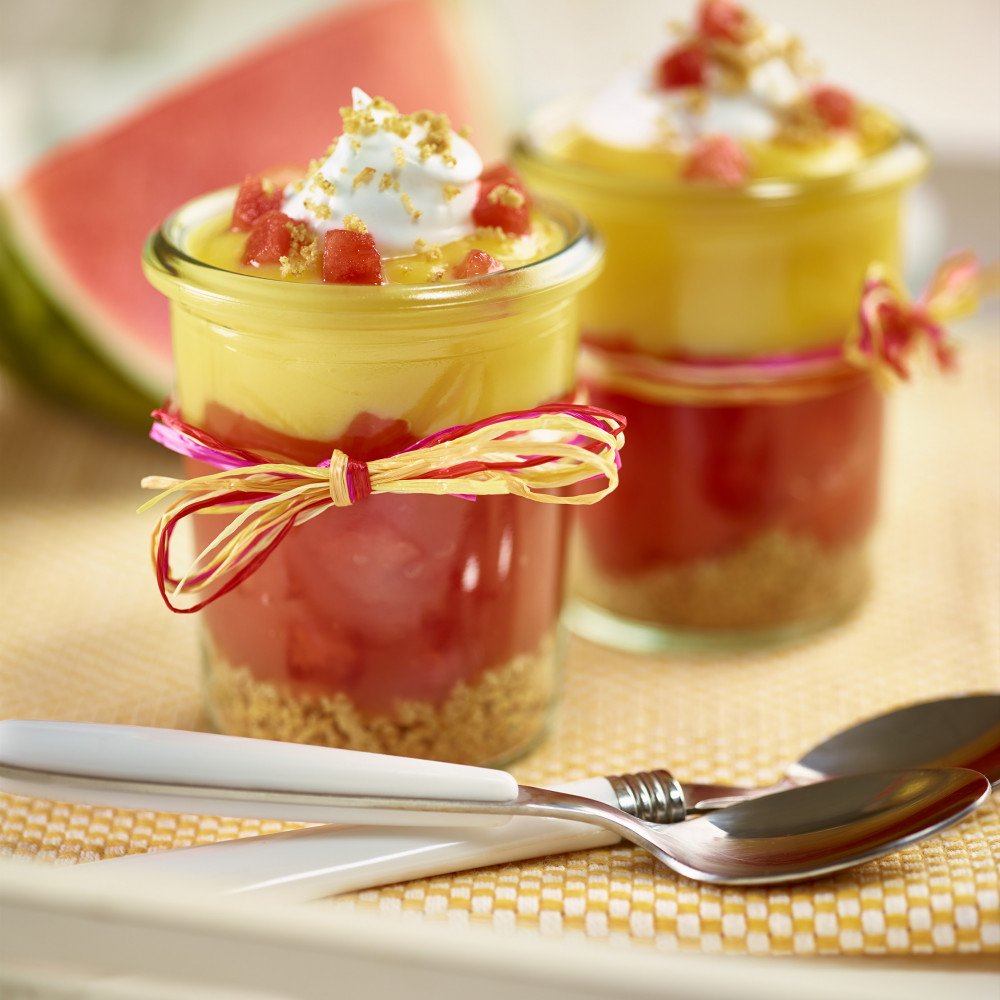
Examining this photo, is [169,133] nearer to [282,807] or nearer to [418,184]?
[418,184]

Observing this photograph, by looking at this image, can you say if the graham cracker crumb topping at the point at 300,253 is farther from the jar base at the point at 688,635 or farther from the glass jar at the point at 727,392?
the jar base at the point at 688,635

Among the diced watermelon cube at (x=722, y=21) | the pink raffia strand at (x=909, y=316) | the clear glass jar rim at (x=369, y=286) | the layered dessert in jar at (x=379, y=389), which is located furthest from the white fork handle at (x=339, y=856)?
the diced watermelon cube at (x=722, y=21)

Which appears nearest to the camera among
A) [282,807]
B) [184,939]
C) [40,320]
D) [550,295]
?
[184,939]

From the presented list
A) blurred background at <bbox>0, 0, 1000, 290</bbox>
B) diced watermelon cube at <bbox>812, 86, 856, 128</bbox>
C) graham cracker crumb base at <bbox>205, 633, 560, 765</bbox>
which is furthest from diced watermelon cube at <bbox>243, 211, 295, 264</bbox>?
blurred background at <bbox>0, 0, 1000, 290</bbox>

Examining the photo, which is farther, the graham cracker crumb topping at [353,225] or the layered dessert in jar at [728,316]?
the layered dessert in jar at [728,316]

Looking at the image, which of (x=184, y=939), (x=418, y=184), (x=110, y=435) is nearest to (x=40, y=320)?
(x=110, y=435)

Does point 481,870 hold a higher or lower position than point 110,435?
higher

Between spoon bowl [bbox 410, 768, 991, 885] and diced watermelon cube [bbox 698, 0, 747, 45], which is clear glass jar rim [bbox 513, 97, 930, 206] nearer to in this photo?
diced watermelon cube [bbox 698, 0, 747, 45]

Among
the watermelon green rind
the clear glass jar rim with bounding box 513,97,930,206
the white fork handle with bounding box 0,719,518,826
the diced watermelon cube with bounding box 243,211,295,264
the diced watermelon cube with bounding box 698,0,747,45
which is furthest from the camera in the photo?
the watermelon green rind
